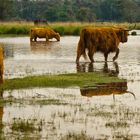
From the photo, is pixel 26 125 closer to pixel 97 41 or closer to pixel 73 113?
pixel 73 113

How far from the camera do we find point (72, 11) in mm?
101688

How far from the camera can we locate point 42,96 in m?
12.8

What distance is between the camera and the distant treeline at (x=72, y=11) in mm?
96606

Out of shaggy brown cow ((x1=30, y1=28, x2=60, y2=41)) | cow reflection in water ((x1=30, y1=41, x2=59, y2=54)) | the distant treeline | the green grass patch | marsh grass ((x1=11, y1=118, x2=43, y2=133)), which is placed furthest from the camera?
the distant treeline

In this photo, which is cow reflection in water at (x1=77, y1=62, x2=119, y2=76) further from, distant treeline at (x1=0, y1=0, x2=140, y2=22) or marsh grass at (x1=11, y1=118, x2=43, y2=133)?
distant treeline at (x1=0, y1=0, x2=140, y2=22)

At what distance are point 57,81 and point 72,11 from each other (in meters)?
87.3

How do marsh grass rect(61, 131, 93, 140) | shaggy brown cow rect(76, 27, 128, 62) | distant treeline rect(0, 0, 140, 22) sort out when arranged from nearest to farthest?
marsh grass rect(61, 131, 93, 140) → shaggy brown cow rect(76, 27, 128, 62) → distant treeline rect(0, 0, 140, 22)

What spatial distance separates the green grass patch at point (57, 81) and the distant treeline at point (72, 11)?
A: 226 ft

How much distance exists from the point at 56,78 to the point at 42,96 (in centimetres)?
269

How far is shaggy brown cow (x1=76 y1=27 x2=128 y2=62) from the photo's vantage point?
21.2 meters

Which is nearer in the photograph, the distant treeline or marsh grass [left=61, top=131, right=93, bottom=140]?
marsh grass [left=61, top=131, right=93, bottom=140]

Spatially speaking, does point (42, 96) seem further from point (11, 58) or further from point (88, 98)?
point (11, 58)

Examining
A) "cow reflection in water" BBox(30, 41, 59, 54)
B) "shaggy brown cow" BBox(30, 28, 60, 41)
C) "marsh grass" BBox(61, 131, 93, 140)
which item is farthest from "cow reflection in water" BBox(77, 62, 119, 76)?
"shaggy brown cow" BBox(30, 28, 60, 41)

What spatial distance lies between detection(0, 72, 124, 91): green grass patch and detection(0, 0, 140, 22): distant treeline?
69.0 metres
